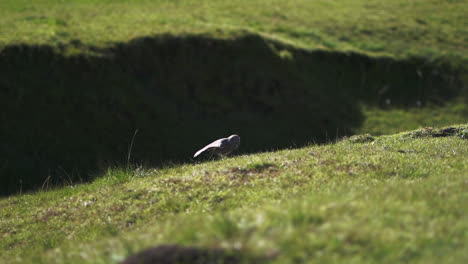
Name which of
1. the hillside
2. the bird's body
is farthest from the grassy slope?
the hillside

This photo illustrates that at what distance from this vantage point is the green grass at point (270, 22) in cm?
3044

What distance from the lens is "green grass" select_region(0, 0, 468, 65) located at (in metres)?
30.4

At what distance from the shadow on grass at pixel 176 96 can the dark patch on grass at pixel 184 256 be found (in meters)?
17.7

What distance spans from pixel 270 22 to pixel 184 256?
35.0 meters

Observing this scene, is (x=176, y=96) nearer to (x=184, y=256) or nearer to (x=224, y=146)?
(x=224, y=146)

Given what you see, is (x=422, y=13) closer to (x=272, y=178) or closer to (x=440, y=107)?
(x=440, y=107)

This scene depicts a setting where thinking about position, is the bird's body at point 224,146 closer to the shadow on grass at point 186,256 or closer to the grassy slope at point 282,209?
the grassy slope at point 282,209

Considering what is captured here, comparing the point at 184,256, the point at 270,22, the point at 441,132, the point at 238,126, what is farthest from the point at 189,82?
the point at 184,256

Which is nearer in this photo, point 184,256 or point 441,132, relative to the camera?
point 184,256

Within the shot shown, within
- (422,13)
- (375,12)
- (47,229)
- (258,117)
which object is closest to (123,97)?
(258,117)

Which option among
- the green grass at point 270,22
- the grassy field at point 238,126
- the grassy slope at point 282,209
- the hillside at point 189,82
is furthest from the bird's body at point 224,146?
the green grass at point 270,22

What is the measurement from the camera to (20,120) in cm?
2433

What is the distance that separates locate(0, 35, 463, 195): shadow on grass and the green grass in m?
1.43

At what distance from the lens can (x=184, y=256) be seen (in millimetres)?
4926
